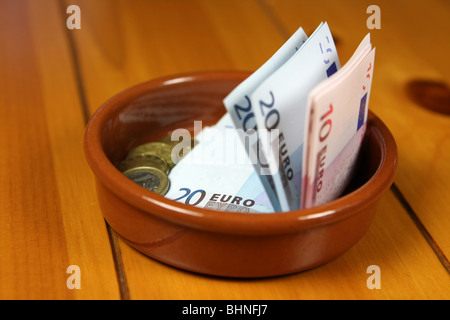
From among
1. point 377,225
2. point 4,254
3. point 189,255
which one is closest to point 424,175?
point 377,225

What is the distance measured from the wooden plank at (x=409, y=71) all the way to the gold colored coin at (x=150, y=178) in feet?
1.05

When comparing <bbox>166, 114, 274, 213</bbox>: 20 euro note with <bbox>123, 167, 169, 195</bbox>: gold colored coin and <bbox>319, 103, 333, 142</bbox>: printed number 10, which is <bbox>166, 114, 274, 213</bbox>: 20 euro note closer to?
<bbox>123, 167, 169, 195</bbox>: gold colored coin

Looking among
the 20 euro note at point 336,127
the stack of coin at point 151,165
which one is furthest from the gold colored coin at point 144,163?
the 20 euro note at point 336,127

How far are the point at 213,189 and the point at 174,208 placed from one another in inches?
6.6

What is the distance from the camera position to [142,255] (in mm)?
635

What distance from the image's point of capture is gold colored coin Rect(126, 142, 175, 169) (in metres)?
0.77

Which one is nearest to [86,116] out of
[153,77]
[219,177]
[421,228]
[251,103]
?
[153,77]

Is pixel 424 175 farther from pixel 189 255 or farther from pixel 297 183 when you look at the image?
pixel 189 255

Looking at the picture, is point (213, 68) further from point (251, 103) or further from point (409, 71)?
point (251, 103)

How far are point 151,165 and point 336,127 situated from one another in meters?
0.27

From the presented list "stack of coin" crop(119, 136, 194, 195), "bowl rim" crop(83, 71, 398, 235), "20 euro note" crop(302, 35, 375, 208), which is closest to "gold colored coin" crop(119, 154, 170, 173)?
"stack of coin" crop(119, 136, 194, 195)

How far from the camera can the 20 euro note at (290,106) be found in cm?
57

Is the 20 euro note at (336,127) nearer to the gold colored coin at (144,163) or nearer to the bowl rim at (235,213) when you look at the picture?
the bowl rim at (235,213)

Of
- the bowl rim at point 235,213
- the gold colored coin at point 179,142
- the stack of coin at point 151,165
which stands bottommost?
the bowl rim at point 235,213
